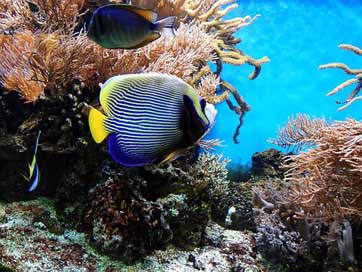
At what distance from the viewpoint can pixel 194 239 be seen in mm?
3340

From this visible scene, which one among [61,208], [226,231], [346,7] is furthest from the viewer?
[346,7]

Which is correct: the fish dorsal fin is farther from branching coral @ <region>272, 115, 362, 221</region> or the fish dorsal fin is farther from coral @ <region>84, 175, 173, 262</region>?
branching coral @ <region>272, 115, 362, 221</region>

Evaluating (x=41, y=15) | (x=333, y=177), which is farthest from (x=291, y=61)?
(x=41, y=15)

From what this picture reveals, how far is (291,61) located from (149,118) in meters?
5.33

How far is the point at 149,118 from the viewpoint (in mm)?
1391

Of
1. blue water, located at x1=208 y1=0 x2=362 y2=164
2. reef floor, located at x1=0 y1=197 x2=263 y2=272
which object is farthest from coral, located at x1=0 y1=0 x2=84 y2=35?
blue water, located at x1=208 y1=0 x2=362 y2=164

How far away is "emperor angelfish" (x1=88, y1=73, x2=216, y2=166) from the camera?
53.4 inches

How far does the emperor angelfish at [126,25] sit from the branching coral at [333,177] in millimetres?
1924

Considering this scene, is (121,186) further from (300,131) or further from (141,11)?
(300,131)

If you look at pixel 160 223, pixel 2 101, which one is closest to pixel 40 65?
pixel 2 101

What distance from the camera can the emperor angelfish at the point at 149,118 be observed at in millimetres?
1356

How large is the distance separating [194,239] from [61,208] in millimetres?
1218

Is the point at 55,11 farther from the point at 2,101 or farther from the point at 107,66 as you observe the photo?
the point at 2,101

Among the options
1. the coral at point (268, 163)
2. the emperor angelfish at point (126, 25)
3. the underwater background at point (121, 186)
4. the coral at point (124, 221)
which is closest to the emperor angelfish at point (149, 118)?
the emperor angelfish at point (126, 25)
